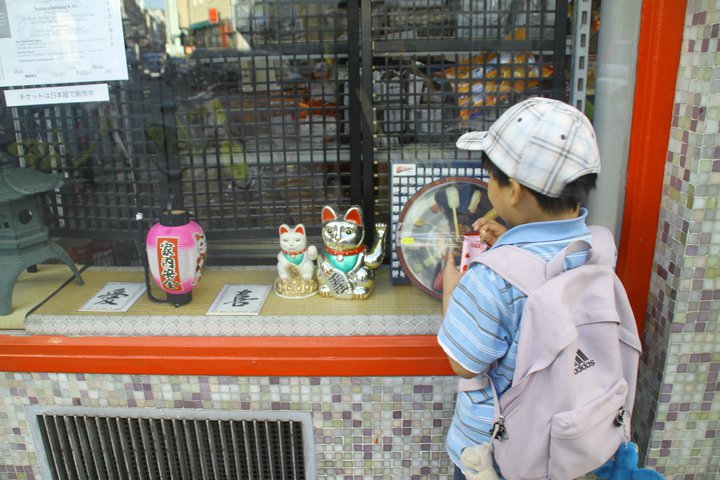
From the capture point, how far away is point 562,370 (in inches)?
50.0

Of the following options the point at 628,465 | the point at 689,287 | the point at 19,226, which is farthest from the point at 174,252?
the point at 689,287

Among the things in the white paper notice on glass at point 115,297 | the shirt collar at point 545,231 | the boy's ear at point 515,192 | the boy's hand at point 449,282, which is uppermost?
the boy's ear at point 515,192

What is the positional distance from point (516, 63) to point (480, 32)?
168mm

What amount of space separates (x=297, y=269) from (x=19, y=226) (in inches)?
40.3

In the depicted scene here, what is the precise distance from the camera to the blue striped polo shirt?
51.6 inches

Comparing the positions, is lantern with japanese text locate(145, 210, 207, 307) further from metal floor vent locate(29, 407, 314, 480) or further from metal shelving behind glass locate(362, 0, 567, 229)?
metal shelving behind glass locate(362, 0, 567, 229)

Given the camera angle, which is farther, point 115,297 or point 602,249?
point 115,297

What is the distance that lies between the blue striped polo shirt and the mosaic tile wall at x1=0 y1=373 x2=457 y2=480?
701mm

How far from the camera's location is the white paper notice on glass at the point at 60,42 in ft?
7.00

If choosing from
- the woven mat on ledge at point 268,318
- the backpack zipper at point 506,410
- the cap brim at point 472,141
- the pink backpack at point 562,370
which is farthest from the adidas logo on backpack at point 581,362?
the woven mat on ledge at point 268,318

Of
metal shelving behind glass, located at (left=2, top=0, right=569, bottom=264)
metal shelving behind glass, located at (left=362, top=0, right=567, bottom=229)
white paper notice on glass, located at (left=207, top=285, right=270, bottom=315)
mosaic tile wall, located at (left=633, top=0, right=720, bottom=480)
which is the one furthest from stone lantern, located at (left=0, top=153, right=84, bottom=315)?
mosaic tile wall, located at (left=633, top=0, right=720, bottom=480)

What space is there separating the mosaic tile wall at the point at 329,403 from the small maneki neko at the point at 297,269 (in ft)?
1.06

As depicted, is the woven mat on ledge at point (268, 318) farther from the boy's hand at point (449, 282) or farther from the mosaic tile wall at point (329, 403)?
the boy's hand at point (449, 282)

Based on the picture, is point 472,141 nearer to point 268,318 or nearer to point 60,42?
point 268,318
